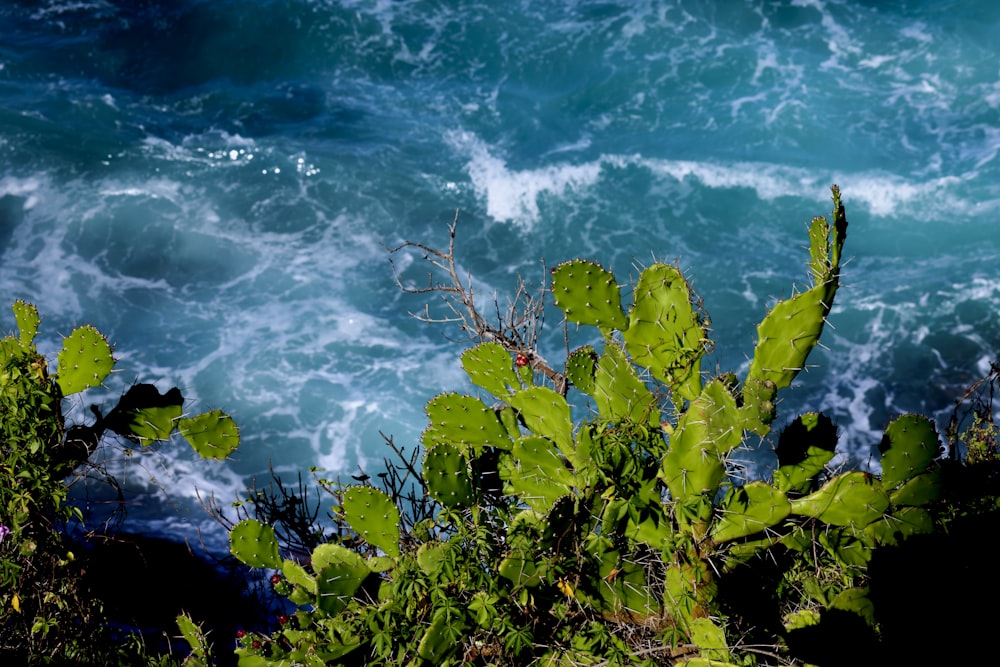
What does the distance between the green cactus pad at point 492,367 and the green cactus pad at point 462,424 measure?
0.31 feet

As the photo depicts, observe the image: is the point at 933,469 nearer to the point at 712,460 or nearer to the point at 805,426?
the point at 805,426

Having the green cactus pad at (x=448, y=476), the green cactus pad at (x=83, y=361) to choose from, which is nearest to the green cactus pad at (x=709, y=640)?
the green cactus pad at (x=448, y=476)

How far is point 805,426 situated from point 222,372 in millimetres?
8206

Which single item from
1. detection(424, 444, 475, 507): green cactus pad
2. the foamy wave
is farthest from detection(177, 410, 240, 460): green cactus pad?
the foamy wave

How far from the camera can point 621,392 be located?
3.21 m

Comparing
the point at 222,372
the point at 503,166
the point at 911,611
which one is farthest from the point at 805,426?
the point at 503,166

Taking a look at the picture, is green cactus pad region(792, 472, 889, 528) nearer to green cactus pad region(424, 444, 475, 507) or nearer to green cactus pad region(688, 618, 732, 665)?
green cactus pad region(688, 618, 732, 665)

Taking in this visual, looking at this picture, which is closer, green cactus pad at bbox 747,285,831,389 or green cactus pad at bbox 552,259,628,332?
green cactus pad at bbox 747,285,831,389

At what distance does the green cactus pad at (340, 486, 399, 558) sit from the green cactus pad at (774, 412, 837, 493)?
136cm

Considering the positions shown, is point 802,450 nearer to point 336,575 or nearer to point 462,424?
point 462,424

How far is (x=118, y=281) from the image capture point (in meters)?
11.1

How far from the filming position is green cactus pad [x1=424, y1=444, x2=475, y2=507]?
10.2 feet

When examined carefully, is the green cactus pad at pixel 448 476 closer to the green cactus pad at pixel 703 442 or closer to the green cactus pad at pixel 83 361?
the green cactus pad at pixel 703 442

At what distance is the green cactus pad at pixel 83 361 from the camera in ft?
11.9
